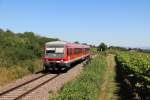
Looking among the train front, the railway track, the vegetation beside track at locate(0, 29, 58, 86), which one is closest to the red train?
the train front

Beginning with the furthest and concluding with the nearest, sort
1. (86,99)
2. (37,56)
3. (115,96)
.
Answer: (37,56) < (115,96) < (86,99)

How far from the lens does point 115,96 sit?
22047mm

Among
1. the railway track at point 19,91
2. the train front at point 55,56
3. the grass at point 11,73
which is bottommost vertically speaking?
the railway track at point 19,91

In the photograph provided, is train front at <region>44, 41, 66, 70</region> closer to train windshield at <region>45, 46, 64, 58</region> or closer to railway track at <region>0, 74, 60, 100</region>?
train windshield at <region>45, 46, 64, 58</region>

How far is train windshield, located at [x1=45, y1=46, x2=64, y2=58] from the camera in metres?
36.0

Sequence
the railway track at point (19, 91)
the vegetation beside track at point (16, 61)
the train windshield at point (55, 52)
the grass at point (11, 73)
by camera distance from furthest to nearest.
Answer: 1. the train windshield at point (55, 52)
2. the vegetation beside track at point (16, 61)
3. the grass at point (11, 73)
4. the railway track at point (19, 91)

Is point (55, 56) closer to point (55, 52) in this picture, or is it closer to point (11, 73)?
point (55, 52)

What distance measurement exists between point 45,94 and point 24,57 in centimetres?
2262

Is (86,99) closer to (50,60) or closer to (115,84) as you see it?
(115,84)

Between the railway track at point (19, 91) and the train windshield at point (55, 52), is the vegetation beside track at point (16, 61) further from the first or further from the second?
the train windshield at point (55, 52)

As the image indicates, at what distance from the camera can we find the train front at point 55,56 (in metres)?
35.8

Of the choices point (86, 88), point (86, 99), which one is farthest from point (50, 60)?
point (86, 99)

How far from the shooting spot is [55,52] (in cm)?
3616

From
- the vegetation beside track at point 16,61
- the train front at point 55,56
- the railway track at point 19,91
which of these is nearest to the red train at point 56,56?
the train front at point 55,56
